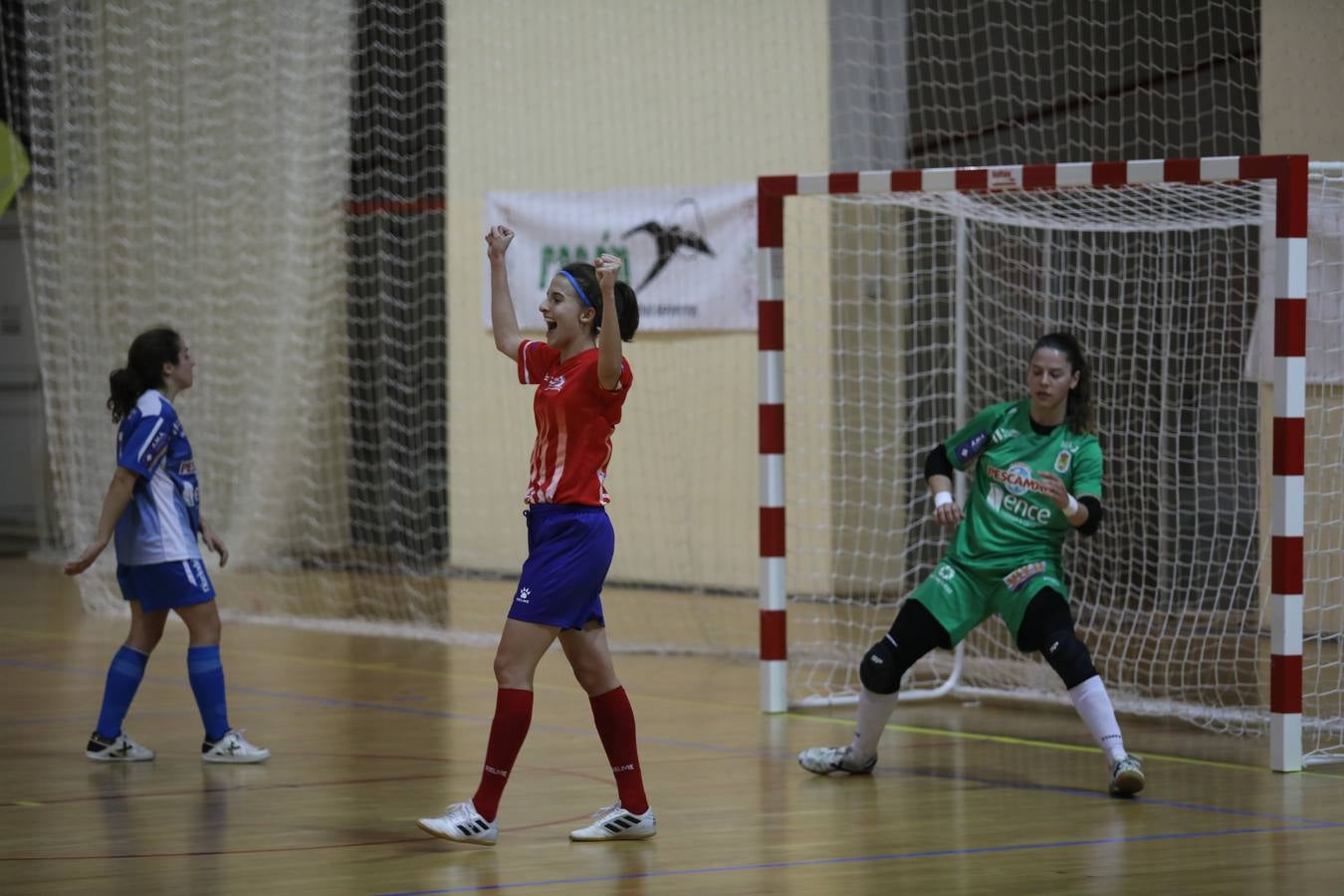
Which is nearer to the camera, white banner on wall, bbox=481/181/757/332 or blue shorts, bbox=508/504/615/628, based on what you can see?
blue shorts, bbox=508/504/615/628

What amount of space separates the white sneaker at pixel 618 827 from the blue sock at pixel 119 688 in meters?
2.06

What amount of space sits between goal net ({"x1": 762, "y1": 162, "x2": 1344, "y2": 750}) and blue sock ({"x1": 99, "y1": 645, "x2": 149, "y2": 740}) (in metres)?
2.99

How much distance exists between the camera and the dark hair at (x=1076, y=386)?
6.38m

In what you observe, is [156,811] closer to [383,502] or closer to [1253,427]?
[1253,427]

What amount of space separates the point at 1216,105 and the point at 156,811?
7380 millimetres

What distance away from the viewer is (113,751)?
657cm

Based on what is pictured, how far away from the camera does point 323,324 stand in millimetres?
13031

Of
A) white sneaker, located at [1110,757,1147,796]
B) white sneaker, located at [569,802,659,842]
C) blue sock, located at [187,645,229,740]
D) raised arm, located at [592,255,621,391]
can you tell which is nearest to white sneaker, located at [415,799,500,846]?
white sneaker, located at [569,802,659,842]

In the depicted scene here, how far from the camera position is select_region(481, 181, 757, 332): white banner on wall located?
1190cm

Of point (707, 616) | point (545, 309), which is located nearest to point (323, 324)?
point (707, 616)

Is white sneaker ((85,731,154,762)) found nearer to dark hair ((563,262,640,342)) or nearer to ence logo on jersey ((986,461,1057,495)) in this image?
dark hair ((563,262,640,342))

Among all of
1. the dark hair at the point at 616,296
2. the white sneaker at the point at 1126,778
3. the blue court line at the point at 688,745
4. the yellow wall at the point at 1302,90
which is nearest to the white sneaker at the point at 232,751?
the blue court line at the point at 688,745

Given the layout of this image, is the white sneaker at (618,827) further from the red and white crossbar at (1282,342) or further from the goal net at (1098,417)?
the goal net at (1098,417)

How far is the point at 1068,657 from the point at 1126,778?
1.52ft
